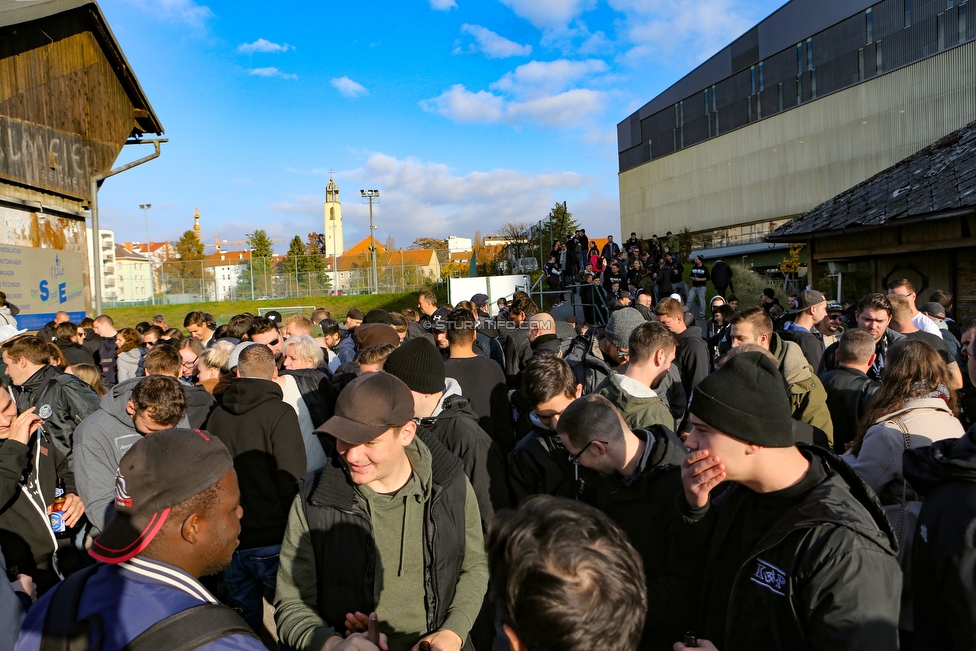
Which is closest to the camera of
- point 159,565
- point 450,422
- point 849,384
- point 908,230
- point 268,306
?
point 159,565

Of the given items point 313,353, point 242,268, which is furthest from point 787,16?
point 313,353

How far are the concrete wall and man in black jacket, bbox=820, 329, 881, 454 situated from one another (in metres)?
28.1

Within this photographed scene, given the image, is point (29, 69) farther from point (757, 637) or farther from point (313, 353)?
point (757, 637)

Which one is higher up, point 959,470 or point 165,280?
point 165,280

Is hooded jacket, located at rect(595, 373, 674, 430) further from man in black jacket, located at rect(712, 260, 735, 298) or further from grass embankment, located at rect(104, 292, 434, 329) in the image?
grass embankment, located at rect(104, 292, 434, 329)

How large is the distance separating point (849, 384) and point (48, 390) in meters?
6.46

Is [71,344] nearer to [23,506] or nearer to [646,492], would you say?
[23,506]

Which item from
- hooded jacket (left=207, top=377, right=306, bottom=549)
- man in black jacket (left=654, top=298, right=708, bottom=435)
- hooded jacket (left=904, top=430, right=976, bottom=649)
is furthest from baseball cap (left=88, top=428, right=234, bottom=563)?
man in black jacket (left=654, top=298, right=708, bottom=435)

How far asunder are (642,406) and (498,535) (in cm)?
253

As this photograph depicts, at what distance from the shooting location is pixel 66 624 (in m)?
1.53

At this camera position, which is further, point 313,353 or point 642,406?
point 313,353

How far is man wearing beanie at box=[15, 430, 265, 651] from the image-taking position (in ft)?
4.97

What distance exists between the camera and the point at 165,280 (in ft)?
120

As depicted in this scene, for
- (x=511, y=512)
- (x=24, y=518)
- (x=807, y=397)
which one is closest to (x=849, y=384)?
(x=807, y=397)
